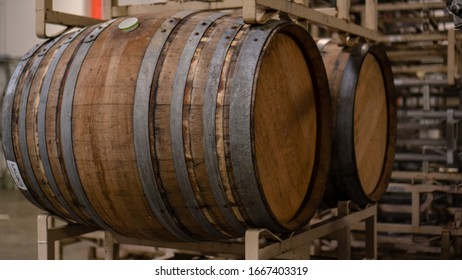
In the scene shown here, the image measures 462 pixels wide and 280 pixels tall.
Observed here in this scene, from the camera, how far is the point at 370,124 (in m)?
3.70

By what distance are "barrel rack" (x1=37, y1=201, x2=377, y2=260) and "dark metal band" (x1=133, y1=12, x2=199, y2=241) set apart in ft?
1.16

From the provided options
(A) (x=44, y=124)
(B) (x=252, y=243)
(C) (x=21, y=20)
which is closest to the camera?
(B) (x=252, y=243)

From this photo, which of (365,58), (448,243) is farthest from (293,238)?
(448,243)

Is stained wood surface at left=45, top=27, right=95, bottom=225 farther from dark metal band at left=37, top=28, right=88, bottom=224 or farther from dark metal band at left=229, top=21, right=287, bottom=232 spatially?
dark metal band at left=229, top=21, right=287, bottom=232

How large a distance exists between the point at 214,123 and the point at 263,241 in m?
0.67

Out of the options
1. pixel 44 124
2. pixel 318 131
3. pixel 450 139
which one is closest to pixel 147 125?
pixel 44 124

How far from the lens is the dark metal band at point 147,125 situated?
2.40 meters

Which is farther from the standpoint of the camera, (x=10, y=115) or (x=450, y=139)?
(x=450, y=139)

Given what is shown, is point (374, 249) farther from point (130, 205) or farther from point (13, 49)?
point (13, 49)

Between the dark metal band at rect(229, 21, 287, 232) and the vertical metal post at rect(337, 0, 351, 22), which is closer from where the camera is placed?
the dark metal band at rect(229, 21, 287, 232)

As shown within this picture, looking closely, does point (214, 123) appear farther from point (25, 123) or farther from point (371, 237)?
point (371, 237)

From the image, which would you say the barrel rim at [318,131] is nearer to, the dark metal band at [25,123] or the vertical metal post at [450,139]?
the dark metal band at [25,123]

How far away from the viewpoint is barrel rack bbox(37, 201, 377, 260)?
2.60 meters

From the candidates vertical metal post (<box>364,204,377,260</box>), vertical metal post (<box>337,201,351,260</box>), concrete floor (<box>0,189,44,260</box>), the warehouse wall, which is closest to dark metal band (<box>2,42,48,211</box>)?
vertical metal post (<box>337,201,351,260</box>)
